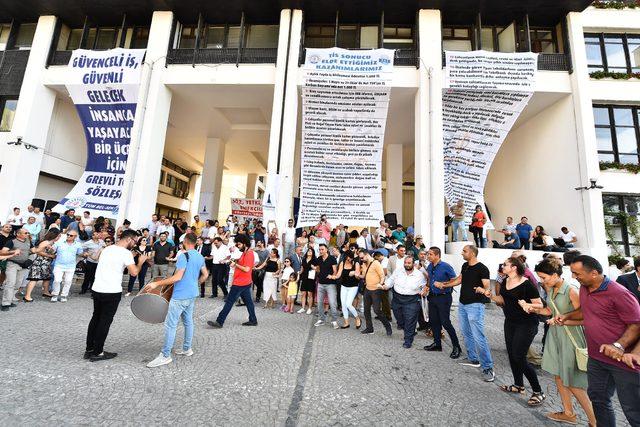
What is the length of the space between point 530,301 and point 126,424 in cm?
421

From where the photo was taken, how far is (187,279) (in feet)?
13.3

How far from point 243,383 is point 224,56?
1362 cm

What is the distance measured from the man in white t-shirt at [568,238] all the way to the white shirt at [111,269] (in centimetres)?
1372

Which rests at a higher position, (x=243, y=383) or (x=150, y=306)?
(x=150, y=306)

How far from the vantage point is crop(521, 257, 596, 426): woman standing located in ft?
9.57

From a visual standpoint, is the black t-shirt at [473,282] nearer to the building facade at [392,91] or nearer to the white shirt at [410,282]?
the white shirt at [410,282]

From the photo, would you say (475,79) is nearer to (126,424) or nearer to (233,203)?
(233,203)

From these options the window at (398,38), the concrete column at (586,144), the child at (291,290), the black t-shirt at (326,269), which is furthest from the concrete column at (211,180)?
the concrete column at (586,144)

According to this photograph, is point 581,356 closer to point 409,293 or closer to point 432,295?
point 432,295

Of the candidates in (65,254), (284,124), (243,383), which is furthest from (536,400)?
(284,124)

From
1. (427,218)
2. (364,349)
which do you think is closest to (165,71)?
(427,218)

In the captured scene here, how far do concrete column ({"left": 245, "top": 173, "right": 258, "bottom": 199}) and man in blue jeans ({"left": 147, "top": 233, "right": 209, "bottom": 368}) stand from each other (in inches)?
816

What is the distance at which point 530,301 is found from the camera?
3.41 m

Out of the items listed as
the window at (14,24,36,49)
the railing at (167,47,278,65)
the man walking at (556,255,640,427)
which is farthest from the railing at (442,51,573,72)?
the window at (14,24,36,49)
